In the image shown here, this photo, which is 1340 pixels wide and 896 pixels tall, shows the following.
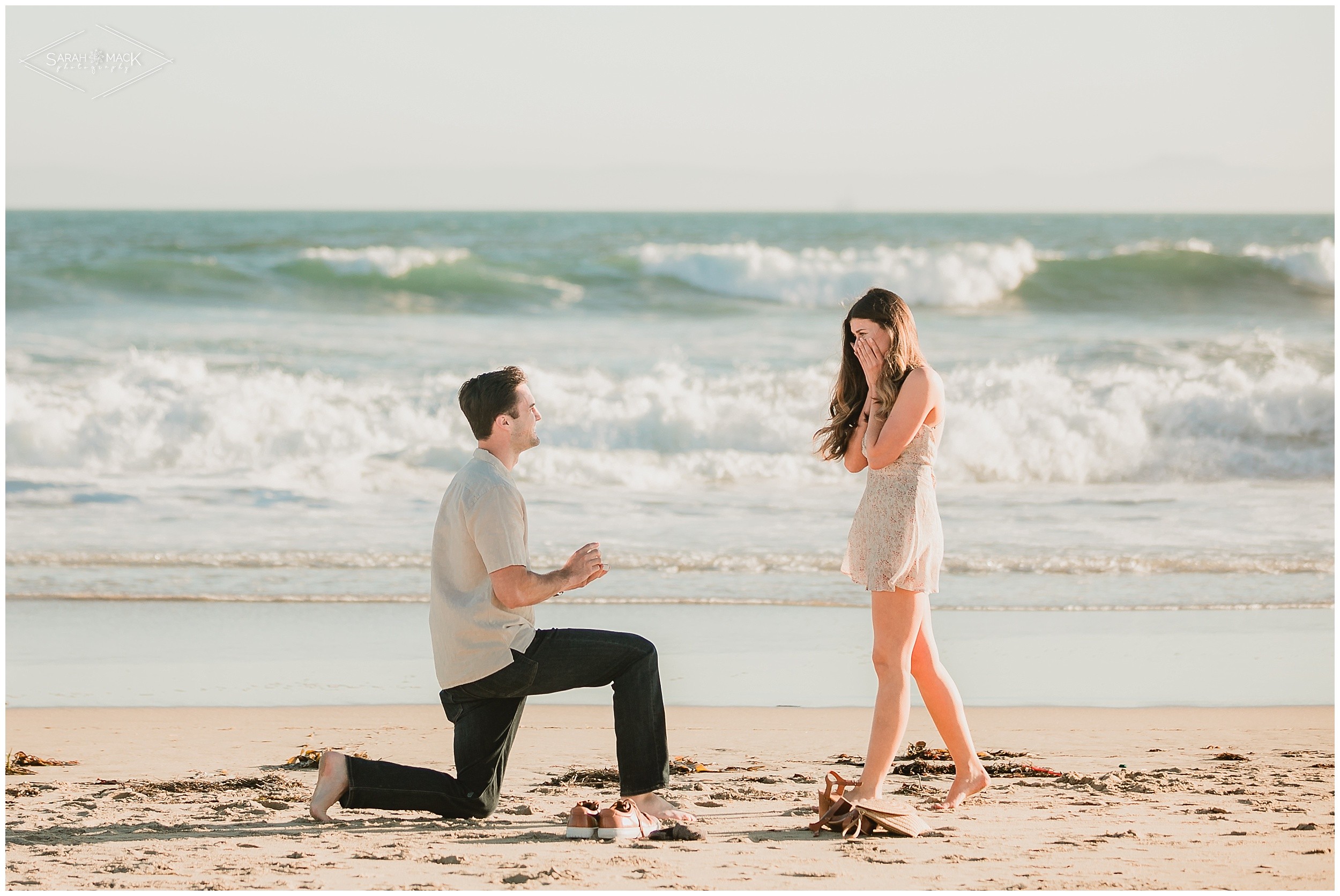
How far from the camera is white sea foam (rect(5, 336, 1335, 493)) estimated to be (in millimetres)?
12375

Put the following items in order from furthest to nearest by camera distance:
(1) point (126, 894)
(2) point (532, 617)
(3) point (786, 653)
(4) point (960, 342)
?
(4) point (960, 342) < (3) point (786, 653) < (2) point (532, 617) < (1) point (126, 894)

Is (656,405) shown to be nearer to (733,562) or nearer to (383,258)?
(733,562)

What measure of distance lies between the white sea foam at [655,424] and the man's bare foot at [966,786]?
767cm

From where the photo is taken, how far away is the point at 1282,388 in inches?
594

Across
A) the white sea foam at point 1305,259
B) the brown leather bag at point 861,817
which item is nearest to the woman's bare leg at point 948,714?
the brown leather bag at point 861,817

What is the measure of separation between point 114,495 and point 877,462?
8.56 metres

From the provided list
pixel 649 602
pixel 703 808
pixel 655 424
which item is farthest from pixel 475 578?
pixel 655 424

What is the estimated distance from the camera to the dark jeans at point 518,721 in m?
3.79

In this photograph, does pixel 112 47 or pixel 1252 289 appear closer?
pixel 112 47

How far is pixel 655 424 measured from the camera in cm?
1391

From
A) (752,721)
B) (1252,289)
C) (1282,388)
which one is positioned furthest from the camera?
(1252,289)

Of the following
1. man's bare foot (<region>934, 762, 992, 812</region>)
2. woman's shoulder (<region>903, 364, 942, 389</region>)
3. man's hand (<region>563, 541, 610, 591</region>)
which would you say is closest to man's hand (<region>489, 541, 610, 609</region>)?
man's hand (<region>563, 541, 610, 591</region>)

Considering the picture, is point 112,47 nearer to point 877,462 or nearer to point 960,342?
point 877,462

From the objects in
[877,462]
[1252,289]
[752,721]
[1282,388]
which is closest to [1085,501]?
[1282,388]
